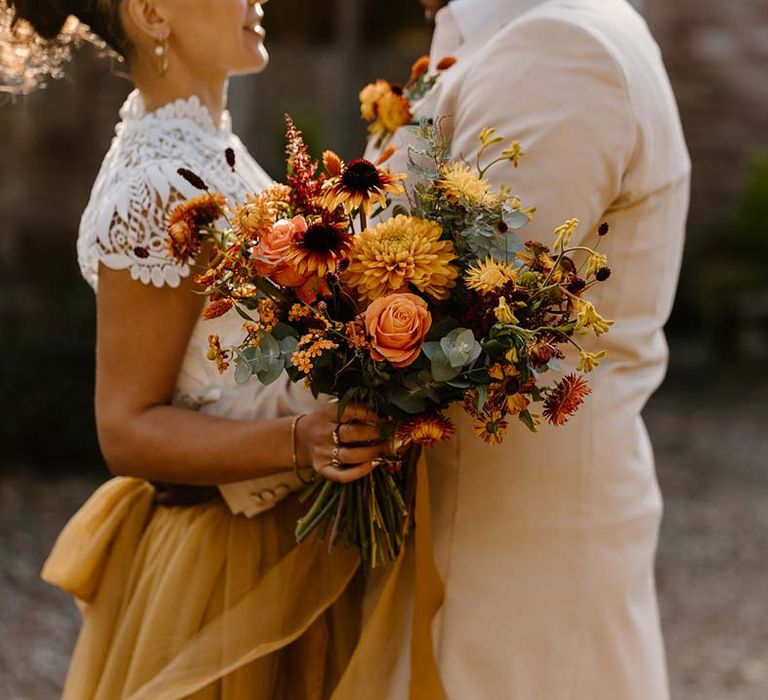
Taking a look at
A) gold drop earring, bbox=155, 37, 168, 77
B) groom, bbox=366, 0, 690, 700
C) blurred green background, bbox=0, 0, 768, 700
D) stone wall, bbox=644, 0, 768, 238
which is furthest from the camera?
stone wall, bbox=644, 0, 768, 238

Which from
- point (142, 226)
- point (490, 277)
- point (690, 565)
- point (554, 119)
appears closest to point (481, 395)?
point (490, 277)

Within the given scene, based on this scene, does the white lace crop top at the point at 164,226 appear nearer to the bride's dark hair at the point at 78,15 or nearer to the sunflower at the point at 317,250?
the bride's dark hair at the point at 78,15

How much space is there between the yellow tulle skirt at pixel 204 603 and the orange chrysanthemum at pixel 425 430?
47cm

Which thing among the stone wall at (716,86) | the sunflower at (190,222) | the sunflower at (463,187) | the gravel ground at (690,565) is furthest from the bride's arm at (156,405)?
the stone wall at (716,86)

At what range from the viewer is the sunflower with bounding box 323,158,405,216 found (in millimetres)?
1847

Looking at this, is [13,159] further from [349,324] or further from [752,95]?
[349,324]

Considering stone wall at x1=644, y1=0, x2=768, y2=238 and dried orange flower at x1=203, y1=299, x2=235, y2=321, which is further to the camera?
stone wall at x1=644, y1=0, x2=768, y2=238

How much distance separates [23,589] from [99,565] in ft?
11.3

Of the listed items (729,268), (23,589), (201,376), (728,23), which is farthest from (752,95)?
(201,376)

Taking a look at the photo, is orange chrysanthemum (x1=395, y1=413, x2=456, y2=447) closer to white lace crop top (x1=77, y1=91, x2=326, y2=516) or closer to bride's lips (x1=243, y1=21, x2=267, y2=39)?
white lace crop top (x1=77, y1=91, x2=326, y2=516)

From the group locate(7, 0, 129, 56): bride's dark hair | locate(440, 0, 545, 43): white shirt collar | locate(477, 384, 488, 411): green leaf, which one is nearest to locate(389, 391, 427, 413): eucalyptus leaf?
locate(477, 384, 488, 411): green leaf

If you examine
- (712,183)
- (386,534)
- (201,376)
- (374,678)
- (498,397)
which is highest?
(498,397)

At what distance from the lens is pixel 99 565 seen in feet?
8.32

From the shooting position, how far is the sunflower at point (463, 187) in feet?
6.15
